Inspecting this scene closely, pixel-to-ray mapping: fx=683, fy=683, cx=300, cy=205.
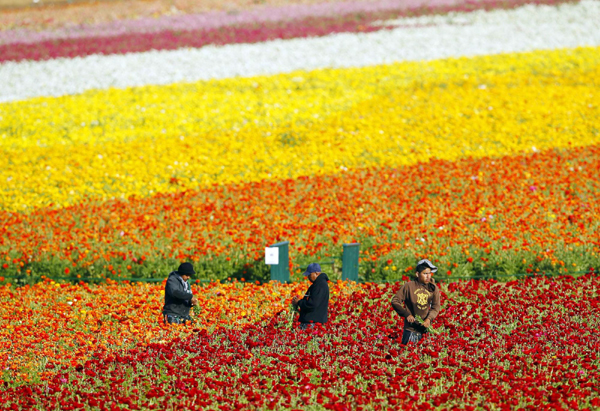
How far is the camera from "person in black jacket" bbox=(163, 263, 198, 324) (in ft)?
28.7

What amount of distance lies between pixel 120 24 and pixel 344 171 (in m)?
15.4

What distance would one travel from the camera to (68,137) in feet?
66.2

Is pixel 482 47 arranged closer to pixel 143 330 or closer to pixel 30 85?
pixel 30 85

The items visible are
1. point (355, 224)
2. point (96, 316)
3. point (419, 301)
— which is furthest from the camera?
point (355, 224)

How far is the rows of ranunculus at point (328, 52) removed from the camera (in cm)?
2436

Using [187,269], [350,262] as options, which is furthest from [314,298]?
[350,262]

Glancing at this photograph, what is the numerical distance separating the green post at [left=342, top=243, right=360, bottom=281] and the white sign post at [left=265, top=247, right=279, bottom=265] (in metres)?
1.13

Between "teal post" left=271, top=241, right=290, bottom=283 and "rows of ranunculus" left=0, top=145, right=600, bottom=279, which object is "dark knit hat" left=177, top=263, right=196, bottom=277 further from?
"rows of ranunculus" left=0, top=145, right=600, bottom=279

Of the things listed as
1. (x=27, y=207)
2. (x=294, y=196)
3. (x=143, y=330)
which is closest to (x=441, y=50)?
(x=294, y=196)

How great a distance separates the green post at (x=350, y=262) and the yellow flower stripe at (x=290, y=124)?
6078 mm

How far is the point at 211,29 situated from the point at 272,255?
742 inches

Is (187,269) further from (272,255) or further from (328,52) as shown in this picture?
(328,52)

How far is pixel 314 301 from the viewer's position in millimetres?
8031

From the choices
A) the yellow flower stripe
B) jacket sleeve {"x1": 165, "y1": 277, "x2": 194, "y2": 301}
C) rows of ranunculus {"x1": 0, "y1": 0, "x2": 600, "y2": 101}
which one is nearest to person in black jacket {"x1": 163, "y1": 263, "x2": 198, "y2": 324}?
jacket sleeve {"x1": 165, "y1": 277, "x2": 194, "y2": 301}
